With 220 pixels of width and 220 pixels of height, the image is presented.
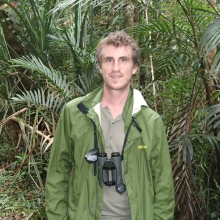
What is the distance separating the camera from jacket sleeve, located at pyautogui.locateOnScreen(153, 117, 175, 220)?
1.94m

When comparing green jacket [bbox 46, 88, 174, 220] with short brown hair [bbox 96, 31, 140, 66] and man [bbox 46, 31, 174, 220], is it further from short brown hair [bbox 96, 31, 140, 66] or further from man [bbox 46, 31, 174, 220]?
short brown hair [bbox 96, 31, 140, 66]

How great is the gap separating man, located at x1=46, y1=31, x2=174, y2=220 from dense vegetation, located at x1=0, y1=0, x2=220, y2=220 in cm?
79

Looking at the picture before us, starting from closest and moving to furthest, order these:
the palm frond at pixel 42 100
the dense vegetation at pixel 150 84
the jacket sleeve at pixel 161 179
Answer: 1. the jacket sleeve at pixel 161 179
2. the dense vegetation at pixel 150 84
3. the palm frond at pixel 42 100

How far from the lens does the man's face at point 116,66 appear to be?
6.39 ft

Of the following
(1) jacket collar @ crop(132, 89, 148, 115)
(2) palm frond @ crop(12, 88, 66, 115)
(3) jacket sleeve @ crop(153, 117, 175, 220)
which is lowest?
(3) jacket sleeve @ crop(153, 117, 175, 220)

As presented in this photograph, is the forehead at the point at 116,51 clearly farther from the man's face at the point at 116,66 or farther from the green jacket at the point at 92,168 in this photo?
the green jacket at the point at 92,168

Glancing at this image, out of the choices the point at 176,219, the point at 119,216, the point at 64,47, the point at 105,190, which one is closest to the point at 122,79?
the point at 105,190

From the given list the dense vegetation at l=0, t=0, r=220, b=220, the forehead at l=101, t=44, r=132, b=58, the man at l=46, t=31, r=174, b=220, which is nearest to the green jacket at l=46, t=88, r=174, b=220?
the man at l=46, t=31, r=174, b=220

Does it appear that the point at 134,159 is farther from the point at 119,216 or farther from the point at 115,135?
the point at 119,216

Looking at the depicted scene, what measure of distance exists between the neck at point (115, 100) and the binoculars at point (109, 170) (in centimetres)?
30

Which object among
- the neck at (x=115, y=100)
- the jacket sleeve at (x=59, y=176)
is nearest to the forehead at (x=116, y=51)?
the neck at (x=115, y=100)

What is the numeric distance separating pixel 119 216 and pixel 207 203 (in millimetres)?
1903

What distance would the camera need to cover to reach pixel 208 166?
142 inches

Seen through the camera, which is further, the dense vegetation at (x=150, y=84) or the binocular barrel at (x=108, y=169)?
the dense vegetation at (x=150, y=84)
